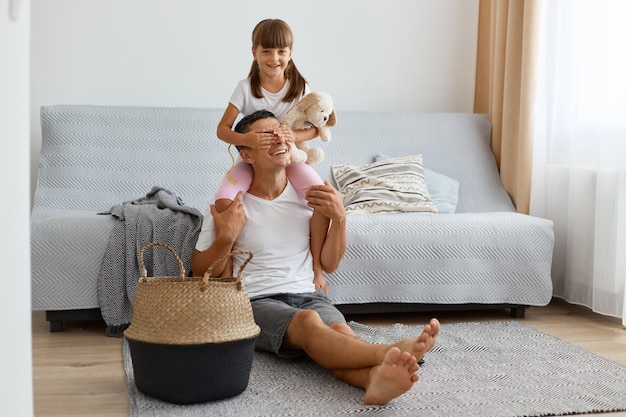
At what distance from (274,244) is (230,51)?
170 cm

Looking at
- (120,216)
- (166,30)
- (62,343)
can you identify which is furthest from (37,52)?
(62,343)

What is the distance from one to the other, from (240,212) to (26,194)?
1.22 meters

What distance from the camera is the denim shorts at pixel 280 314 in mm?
2158

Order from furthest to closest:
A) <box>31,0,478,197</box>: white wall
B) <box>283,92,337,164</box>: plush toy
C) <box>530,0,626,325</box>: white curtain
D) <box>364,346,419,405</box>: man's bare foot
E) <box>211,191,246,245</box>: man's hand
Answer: <box>31,0,478,197</box>: white wall < <box>530,0,626,325</box>: white curtain < <box>283,92,337,164</box>: plush toy < <box>211,191,246,245</box>: man's hand < <box>364,346,419,405</box>: man's bare foot

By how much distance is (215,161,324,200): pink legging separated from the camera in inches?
93.6

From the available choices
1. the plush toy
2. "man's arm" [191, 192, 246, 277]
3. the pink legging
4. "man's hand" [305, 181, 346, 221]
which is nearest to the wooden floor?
"man's arm" [191, 192, 246, 277]

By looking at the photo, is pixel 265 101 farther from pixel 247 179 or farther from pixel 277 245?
pixel 277 245

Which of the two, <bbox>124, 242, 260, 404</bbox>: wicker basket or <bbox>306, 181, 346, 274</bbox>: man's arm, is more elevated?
<bbox>306, 181, 346, 274</bbox>: man's arm

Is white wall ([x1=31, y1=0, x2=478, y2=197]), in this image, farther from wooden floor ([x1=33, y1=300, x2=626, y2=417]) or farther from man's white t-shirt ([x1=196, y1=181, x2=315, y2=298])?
man's white t-shirt ([x1=196, y1=181, x2=315, y2=298])

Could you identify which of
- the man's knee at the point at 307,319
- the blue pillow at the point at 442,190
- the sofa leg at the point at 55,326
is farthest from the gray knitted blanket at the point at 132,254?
the blue pillow at the point at 442,190

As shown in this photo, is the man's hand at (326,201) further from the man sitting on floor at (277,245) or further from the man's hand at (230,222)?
the man's hand at (230,222)

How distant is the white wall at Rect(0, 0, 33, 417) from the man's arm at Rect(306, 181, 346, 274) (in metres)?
1.28

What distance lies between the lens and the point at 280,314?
216cm

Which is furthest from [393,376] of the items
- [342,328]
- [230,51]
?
[230,51]
